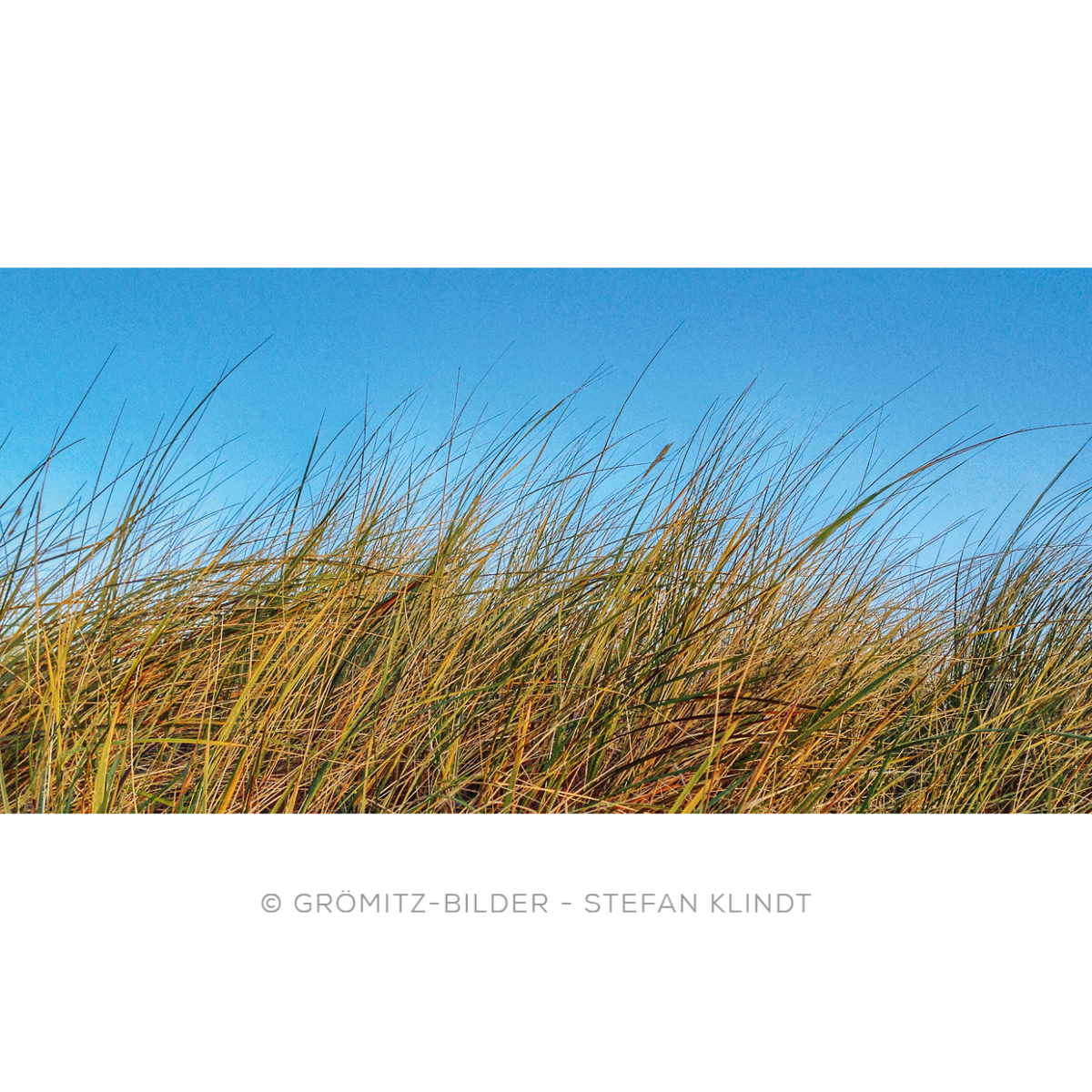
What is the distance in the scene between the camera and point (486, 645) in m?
1.65
